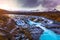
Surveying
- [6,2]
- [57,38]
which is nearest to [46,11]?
[57,38]

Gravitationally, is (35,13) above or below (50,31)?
above

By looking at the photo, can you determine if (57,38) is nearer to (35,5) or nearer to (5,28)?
(35,5)

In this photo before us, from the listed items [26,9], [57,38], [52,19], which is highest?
[26,9]

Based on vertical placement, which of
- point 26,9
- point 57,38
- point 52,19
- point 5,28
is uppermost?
point 26,9

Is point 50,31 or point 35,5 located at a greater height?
point 35,5

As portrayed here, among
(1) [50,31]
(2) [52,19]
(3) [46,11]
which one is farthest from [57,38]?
(3) [46,11]

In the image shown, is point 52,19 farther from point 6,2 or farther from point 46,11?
point 6,2

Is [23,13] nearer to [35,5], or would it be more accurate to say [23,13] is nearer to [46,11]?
[35,5]

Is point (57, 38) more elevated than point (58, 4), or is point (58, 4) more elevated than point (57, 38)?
point (58, 4)

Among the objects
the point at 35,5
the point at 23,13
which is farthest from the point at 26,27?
the point at 35,5
